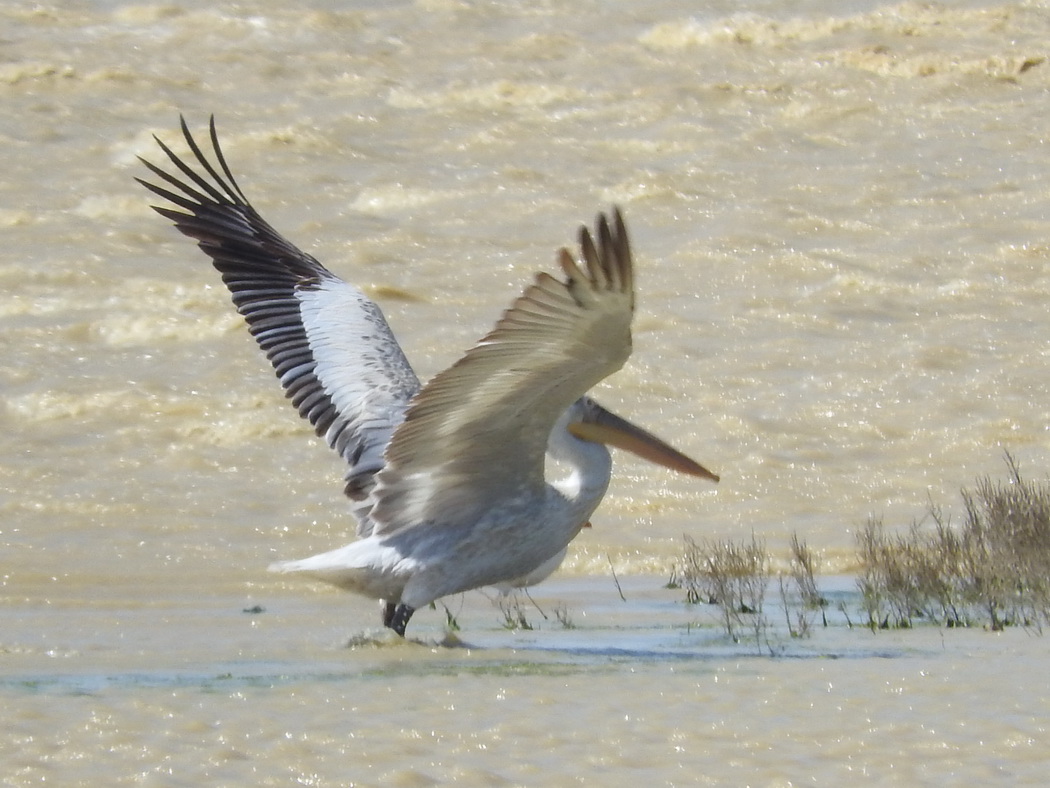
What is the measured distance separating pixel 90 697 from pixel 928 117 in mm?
16318

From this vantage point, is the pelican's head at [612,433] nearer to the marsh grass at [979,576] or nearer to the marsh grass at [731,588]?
the marsh grass at [731,588]

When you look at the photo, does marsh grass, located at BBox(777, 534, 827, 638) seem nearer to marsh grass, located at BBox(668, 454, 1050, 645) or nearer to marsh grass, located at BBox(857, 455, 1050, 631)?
marsh grass, located at BBox(668, 454, 1050, 645)

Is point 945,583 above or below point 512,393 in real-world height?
below

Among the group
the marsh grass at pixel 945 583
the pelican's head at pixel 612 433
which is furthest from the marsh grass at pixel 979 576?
the pelican's head at pixel 612 433

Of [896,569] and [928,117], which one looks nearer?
[896,569]

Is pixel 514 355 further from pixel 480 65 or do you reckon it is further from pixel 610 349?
pixel 480 65

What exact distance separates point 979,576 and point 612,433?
1582 millimetres

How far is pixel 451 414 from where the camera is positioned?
6172mm

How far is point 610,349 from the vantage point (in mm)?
5551

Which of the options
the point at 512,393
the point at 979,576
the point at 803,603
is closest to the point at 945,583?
the point at 979,576

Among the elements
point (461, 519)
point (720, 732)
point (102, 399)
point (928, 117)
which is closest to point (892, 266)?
point (928, 117)

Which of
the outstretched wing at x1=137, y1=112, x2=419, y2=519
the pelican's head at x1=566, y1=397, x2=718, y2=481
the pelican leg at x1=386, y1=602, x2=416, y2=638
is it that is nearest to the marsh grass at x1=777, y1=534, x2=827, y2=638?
the pelican's head at x1=566, y1=397, x2=718, y2=481

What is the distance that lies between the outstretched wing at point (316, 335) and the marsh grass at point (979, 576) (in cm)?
206

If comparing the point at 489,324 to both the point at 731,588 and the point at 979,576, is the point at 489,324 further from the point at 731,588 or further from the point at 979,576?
the point at 979,576
